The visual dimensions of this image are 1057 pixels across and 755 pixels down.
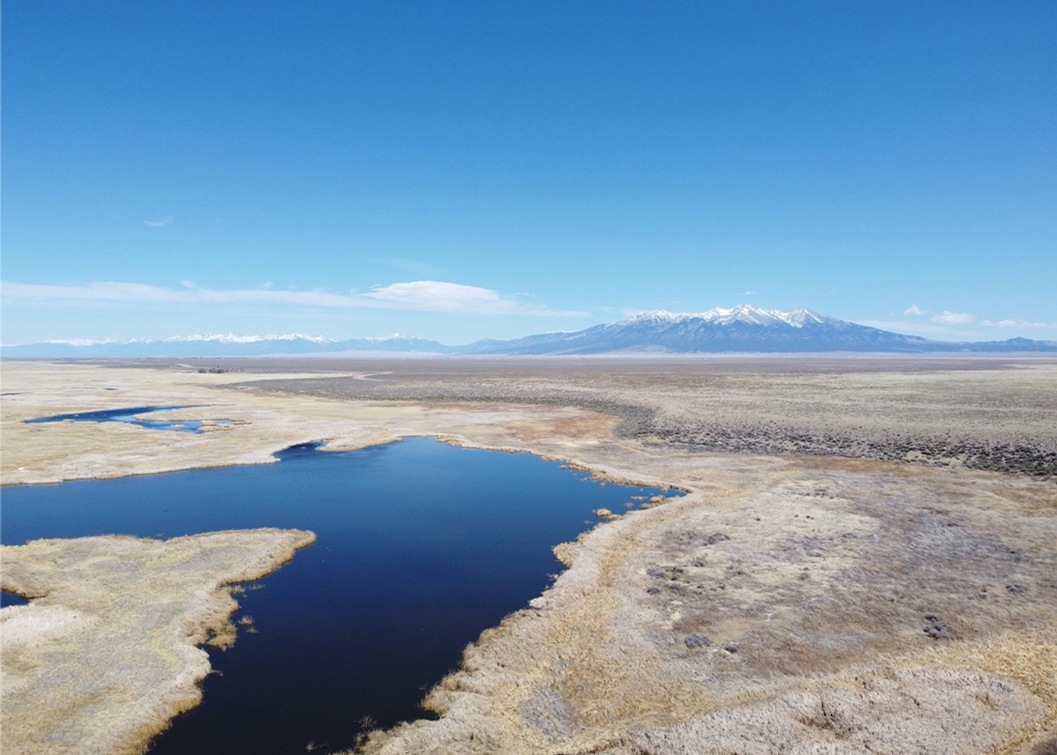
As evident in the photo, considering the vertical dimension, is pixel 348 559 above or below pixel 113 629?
below

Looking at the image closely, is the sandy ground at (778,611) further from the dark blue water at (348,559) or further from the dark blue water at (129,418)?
the dark blue water at (129,418)

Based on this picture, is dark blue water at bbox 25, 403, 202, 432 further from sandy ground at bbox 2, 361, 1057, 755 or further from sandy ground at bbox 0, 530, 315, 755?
sandy ground at bbox 0, 530, 315, 755

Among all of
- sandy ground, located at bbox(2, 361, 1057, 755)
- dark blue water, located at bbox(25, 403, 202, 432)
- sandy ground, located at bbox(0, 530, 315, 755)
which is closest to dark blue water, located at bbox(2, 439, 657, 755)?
sandy ground, located at bbox(0, 530, 315, 755)

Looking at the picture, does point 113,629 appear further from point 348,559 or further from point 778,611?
point 778,611

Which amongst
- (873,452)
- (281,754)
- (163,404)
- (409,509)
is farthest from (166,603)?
(163,404)

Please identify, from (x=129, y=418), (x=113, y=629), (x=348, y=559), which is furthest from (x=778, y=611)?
(x=129, y=418)
